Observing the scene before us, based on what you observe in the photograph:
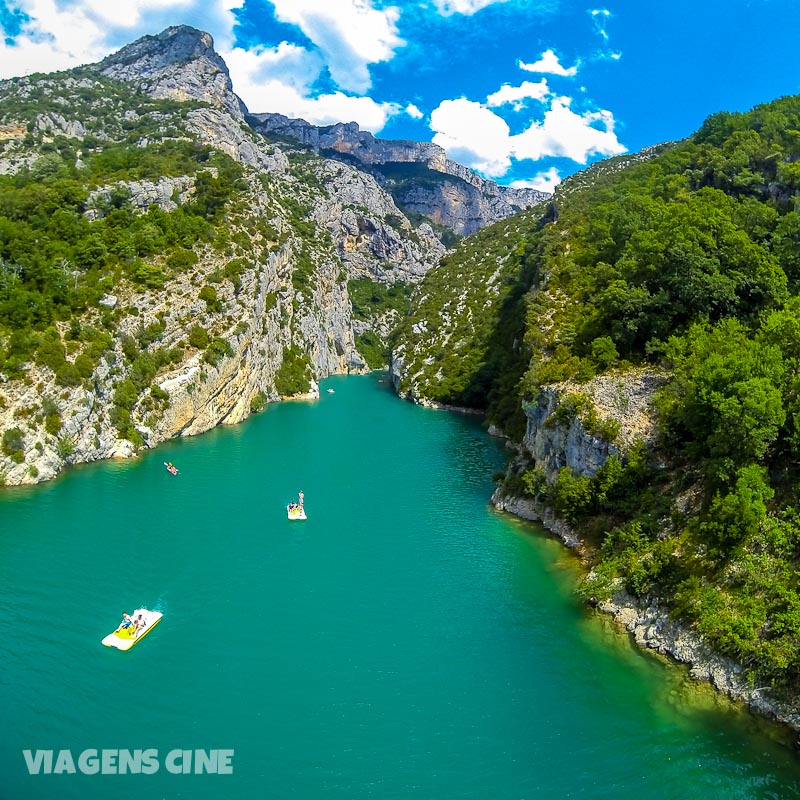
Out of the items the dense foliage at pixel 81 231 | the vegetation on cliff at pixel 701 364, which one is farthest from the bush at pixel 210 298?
the vegetation on cliff at pixel 701 364

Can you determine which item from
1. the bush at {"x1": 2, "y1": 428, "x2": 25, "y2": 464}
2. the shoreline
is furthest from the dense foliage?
the shoreline

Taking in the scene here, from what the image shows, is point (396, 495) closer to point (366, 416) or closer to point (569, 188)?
point (366, 416)

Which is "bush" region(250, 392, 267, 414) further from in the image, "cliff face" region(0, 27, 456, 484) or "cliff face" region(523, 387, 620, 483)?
"cliff face" region(523, 387, 620, 483)

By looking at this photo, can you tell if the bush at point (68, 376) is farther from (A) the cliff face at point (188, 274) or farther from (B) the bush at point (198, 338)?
(B) the bush at point (198, 338)

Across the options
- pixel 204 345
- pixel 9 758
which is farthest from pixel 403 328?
pixel 9 758

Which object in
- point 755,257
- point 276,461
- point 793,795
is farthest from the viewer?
point 276,461

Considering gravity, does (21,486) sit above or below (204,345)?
below

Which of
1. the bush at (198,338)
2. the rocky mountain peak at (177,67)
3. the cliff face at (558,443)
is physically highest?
the rocky mountain peak at (177,67)
